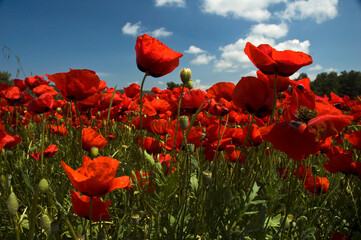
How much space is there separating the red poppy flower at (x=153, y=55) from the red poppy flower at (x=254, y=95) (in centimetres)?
34

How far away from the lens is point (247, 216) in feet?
4.70

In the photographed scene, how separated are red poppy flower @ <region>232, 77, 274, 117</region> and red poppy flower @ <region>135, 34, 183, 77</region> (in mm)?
336

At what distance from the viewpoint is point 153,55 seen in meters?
1.14

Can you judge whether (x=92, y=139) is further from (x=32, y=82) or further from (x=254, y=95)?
(x=32, y=82)

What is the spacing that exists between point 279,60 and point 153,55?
1.79 ft

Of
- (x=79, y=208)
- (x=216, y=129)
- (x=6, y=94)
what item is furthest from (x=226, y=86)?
(x=6, y=94)

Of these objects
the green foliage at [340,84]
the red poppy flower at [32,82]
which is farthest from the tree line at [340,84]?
the red poppy flower at [32,82]

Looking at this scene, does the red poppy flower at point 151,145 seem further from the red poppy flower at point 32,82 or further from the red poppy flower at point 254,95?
the red poppy flower at point 32,82

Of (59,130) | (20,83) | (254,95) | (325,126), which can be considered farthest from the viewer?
(20,83)

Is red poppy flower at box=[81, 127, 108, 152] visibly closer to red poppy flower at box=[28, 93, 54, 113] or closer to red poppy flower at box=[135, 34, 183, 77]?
red poppy flower at box=[28, 93, 54, 113]

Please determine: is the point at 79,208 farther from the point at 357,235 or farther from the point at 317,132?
the point at 357,235

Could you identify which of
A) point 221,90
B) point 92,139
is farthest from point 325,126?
point 92,139

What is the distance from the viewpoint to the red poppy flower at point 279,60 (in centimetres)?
90

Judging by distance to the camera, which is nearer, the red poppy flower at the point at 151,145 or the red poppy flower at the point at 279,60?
the red poppy flower at the point at 279,60
